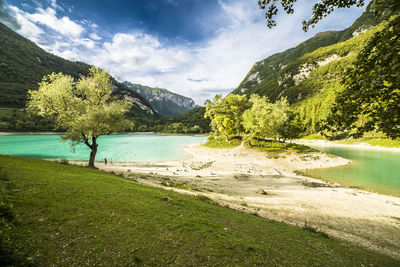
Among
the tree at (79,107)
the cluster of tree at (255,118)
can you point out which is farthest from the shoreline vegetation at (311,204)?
the cluster of tree at (255,118)

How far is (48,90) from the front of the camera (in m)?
19.6

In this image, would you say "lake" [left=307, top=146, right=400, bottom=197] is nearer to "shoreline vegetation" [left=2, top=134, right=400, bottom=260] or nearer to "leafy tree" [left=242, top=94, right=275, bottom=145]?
"shoreline vegetation" [left=2, top=134, right=400, bottom=260]

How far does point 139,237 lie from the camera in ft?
17.7

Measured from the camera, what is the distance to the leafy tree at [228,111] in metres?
61.7

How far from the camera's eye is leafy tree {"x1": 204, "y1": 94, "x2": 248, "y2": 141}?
61.7 meters

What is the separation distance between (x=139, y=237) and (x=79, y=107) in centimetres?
2204

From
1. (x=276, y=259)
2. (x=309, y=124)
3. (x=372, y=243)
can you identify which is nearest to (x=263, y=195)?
(x=372, y=243)

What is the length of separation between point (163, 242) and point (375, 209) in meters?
20.7

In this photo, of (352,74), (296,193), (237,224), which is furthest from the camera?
(296,193)

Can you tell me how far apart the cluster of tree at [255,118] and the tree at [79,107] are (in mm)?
39119

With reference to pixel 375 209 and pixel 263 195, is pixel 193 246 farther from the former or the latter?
pixel 375 209

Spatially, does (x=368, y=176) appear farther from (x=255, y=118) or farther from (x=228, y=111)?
(x=228, y=111)

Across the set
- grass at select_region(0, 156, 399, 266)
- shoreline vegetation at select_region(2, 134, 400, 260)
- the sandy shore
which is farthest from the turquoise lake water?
the sandy shore

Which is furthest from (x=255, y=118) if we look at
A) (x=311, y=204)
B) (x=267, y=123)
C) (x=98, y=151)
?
(x=98, y=151)
